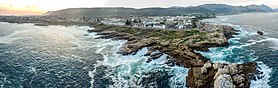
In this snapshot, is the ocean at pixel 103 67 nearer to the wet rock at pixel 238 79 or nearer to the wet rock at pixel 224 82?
the wet rock at pixel 238 79

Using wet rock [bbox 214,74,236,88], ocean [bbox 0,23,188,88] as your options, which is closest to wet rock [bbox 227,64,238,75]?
wet rock [bbox 214,74,236,88]

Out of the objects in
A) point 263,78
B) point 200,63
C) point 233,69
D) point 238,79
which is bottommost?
point 263,78

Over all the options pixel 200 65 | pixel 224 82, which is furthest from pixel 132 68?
pixel 224 82

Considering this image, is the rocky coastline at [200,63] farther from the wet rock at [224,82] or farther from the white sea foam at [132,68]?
the white sea foam at [132,68]

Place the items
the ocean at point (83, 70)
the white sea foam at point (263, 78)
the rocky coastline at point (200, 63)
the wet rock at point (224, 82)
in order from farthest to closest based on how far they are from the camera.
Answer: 1. the ocean at point (83, 70)
2. the white sea foam at point (263, 78)
3. the rocky coastline at point (200, 63)
4. the wet rock at point (224, 82)

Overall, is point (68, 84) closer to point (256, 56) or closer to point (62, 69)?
point (62, 69)

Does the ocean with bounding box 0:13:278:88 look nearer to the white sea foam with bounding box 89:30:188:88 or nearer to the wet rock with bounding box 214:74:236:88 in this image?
the white sea foam with bounding box 89:30:188:88

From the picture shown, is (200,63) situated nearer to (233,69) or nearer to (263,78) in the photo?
(233,69)

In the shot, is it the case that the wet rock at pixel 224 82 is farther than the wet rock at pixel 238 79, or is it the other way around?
the wet rock at pixel 238 79

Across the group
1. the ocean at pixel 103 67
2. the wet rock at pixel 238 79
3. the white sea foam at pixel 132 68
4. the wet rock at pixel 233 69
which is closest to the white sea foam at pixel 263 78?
the ocean at pixel 103 67

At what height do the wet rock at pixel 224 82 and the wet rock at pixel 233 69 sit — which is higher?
the wet rock at pixel 233 69

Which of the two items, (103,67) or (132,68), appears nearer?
(132,68)

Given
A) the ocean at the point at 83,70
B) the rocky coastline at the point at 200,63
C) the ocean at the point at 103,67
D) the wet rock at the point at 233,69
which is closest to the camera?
the rocky coastline at the point at 200,63
